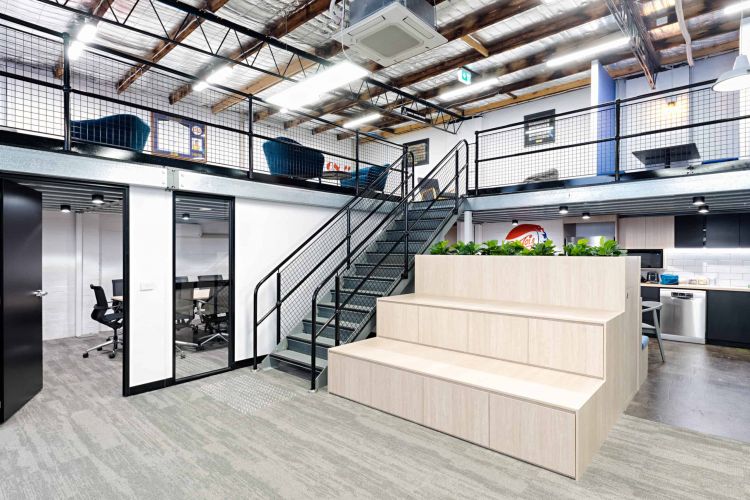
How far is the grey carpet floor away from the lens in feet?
8.09

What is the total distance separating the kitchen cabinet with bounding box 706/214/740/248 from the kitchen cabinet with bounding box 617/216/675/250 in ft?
1.62

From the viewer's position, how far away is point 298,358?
476 cm

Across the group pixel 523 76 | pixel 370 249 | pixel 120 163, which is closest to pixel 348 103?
pixel 523 76

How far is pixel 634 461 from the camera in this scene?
109 inches

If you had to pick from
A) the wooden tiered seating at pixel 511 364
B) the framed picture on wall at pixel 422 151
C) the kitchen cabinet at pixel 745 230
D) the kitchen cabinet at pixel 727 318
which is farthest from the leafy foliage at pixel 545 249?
the framed picture on wall at pixel 422 151

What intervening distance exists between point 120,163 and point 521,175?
7627 mm

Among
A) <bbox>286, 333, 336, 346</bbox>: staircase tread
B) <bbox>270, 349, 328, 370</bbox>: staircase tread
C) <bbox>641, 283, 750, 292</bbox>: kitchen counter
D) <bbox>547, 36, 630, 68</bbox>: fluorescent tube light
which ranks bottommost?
<bbox>270, 349, 328, 370</bbox>: staircase tread

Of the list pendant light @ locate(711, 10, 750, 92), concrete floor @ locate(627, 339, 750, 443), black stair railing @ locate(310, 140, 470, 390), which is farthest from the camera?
black stair railing @ locate(310, 140, 470, 390)

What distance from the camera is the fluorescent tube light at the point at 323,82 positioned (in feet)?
18.1

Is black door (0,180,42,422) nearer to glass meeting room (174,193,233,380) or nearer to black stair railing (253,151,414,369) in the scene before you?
glass meeting room (174,193,233,380)

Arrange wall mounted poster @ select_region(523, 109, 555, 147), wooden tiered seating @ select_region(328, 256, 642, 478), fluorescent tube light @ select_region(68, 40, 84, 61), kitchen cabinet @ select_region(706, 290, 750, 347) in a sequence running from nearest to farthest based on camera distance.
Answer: wooden tiered seating @ select_region(328, 256, 642, 478)
fluorescent tube light @ select_region(68, 40, 84, 61)
kitchen cabinet @ select_region(706, 290, 750, 347)
wall mounted poster @ select_region(523, 109, 555, 147)

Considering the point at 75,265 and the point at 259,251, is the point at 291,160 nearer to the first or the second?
the point at 259,251

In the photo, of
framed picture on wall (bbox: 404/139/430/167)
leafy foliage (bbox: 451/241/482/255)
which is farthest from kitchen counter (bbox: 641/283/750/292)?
framed picture on wall (bbox: 404/139/430/167)

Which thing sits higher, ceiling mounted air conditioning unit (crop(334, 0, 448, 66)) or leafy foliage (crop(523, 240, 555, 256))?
ceiling mounted air conditioning unit (crop(334, 0, 448, 66))
